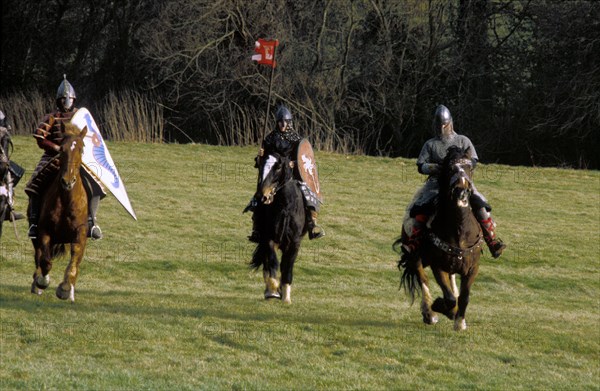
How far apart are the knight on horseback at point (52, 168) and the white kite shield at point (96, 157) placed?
101 millimetres

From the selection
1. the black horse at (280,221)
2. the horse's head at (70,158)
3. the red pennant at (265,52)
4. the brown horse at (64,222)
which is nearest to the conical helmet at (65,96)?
the brown horse at (64,222)

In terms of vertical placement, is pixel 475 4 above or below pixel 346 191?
above

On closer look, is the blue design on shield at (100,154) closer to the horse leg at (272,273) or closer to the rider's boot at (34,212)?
the rider's boot at (34,212)

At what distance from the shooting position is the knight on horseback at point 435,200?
13.0 m

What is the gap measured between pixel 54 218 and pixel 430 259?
14.3 ft

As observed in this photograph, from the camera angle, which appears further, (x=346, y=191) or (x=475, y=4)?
(x=475, y=4)

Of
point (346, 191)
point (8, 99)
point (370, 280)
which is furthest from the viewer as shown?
point (8, 99)

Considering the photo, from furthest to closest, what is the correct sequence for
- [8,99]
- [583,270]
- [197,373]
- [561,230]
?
[8,99], [561,230], [583,270], [197,373]

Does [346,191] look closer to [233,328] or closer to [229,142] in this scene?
[229,142]

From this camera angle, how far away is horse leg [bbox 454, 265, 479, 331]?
12930 mm

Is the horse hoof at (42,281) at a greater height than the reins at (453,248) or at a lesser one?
lesser

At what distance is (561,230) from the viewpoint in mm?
23438

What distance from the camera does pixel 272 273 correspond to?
14.9m

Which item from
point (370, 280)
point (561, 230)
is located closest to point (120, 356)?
point (370, 280)
